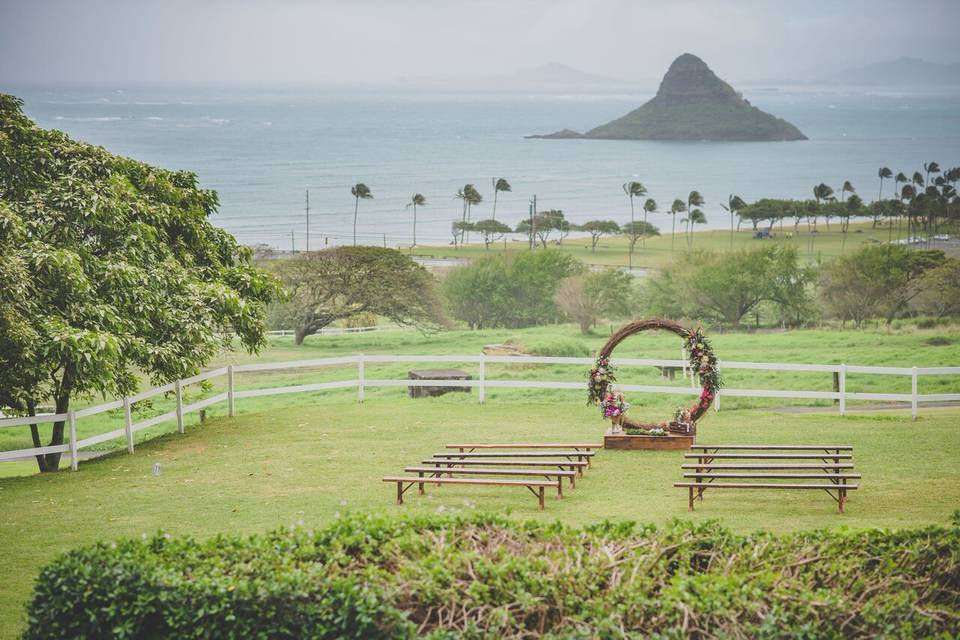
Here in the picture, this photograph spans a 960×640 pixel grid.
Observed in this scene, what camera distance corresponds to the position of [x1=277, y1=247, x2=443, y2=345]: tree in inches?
2077

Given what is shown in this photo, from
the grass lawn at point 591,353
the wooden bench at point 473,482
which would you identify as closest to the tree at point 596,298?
the grass lawn at point 591,353

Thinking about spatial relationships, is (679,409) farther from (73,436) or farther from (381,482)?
(73,436)

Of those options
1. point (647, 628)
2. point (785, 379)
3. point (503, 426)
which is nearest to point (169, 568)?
point (647, 628)

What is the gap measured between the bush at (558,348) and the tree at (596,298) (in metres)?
16.5

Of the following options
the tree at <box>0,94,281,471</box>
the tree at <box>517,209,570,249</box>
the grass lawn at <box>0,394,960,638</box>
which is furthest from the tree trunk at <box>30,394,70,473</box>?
the tree at <box>517,209,570,249</box>

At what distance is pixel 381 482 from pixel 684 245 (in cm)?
11195

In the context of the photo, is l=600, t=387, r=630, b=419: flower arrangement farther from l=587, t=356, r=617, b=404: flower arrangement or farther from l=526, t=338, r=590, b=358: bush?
l=526, t=338, r=590, b=358: bush

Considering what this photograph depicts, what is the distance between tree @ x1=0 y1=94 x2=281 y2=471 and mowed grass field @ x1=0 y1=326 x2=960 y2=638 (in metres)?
1.59

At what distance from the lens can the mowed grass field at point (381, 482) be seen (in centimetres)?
1273

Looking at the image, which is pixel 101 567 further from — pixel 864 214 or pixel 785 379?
pixel 864 214

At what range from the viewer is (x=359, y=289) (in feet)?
174

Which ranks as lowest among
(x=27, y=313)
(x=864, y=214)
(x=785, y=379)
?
(x=785, y=379)

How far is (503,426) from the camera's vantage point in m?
18.9

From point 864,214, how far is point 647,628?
429 feet
